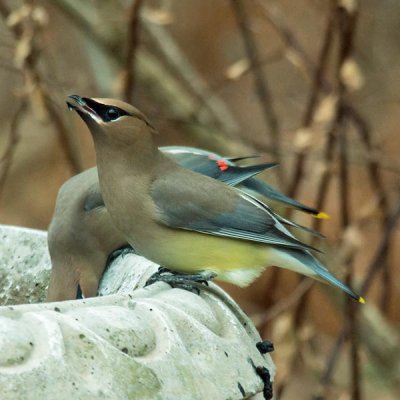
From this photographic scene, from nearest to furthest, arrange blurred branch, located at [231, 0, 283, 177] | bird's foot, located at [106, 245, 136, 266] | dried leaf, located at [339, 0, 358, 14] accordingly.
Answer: bird's foot, located at [106, 245, 136, 266] → dried leaf, located at [339, 0, 358, 14] → blurred branch, located at [231, 0, 283, 177]

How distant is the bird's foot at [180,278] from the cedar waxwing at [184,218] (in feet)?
0.18

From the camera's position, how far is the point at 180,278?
8.61ft

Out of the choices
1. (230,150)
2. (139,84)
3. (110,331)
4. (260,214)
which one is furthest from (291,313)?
(110,331)

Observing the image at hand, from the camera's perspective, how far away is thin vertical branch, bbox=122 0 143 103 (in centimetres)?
470

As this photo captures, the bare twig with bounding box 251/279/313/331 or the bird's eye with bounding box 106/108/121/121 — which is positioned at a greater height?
the bird's eye with bounding box 106/108/121/121

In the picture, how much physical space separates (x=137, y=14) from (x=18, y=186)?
5.08 metres

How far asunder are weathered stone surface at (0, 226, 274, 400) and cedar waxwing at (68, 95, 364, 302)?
54cm

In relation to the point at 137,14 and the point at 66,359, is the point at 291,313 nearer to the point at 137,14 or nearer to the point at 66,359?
the point at 137,14

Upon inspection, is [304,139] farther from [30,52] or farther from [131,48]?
[30,52]

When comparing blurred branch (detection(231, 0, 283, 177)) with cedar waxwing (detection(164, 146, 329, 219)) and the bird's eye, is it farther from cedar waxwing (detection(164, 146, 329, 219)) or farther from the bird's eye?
the bird's eye

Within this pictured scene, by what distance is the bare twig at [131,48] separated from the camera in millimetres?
4699

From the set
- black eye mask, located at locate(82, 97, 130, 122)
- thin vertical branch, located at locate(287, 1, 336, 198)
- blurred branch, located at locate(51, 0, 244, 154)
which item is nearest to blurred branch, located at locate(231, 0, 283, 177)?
thin vertical branch, located at locate(287, 1, 336, 198)

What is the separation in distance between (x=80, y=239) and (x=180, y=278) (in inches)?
31.9

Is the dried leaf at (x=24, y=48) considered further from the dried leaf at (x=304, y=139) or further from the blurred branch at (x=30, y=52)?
the dried leaf at (x=304, y=139)
